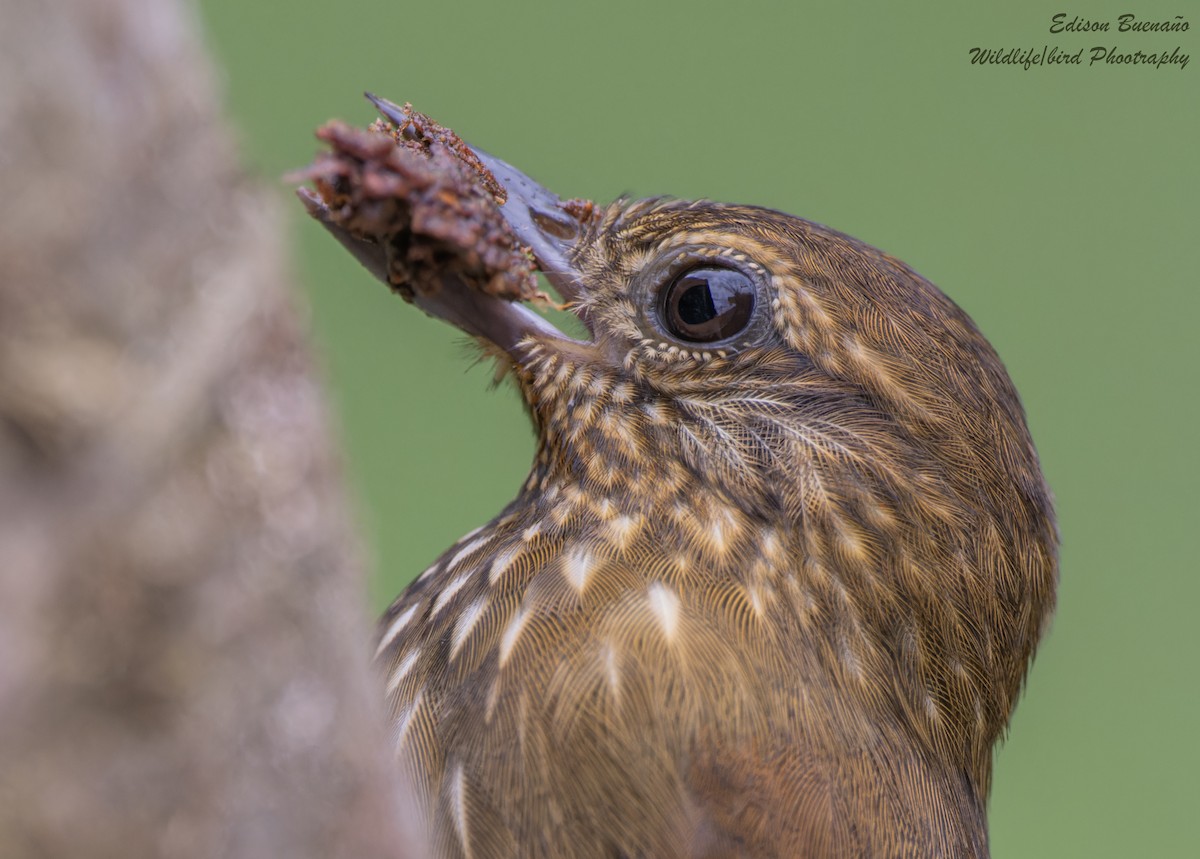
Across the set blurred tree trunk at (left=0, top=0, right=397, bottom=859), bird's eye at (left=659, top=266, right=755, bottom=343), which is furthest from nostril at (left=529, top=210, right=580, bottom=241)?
blurred tree trunk at (left=0, top=0, right=397, bottom=859)

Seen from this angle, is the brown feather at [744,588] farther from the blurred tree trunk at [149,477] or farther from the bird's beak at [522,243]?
the blurred tree trunk at [149,477]

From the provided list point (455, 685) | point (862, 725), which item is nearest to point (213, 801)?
point (455, 685)

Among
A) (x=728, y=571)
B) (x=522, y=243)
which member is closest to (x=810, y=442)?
(x=728, y=571)

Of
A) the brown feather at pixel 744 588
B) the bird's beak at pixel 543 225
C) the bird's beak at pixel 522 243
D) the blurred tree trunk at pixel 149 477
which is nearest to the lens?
the blurred tree trunk at pixel 149 477

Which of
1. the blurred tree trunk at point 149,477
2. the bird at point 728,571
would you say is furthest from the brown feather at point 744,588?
the blurred tree trunk at point 149,477

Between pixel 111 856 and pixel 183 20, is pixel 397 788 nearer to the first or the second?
pixel 111 856

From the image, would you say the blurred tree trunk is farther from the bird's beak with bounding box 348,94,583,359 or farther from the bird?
the bird's beak with bounding box 348,94,583,359

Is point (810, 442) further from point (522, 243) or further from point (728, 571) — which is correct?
point (522, 243)
